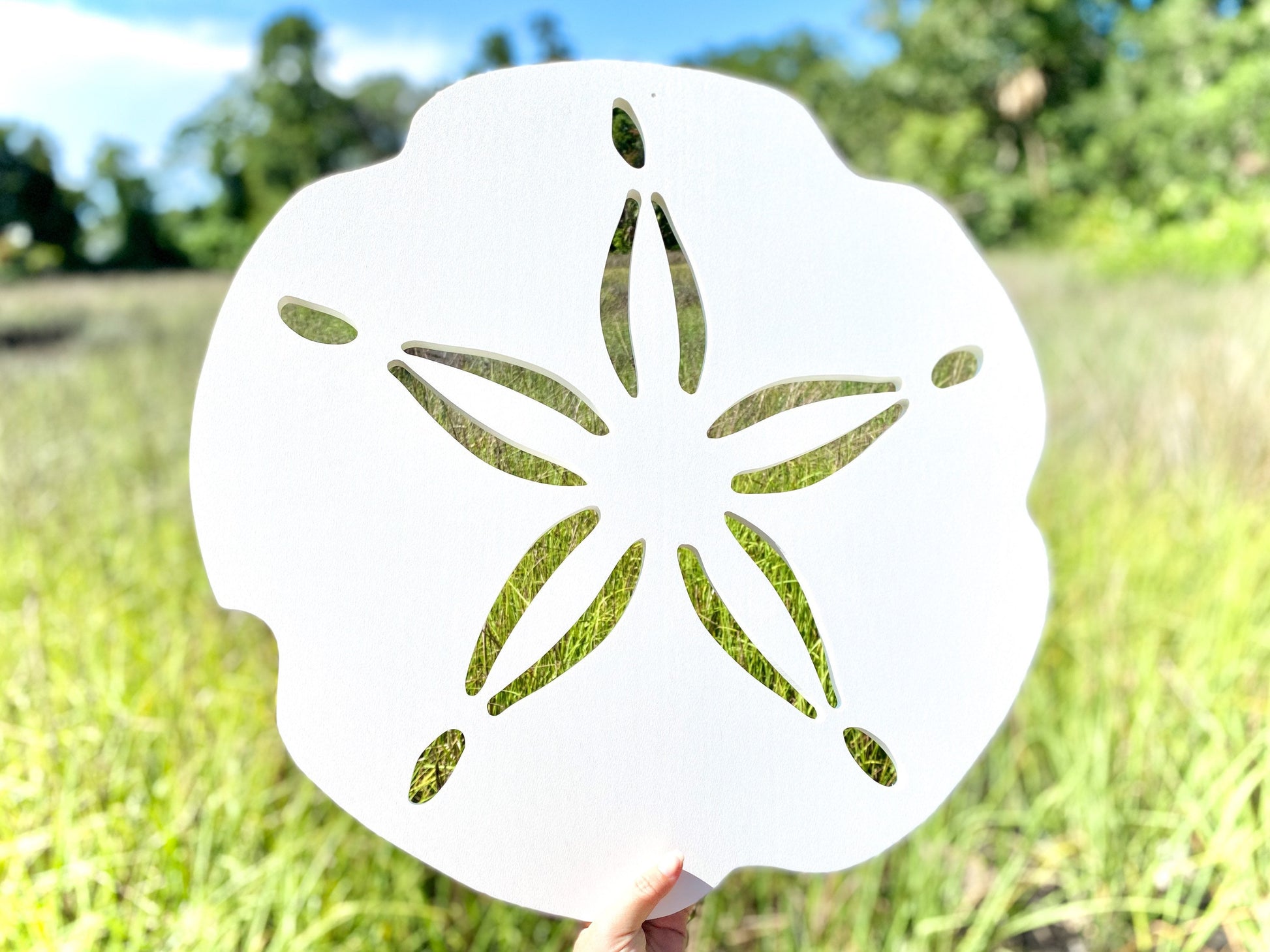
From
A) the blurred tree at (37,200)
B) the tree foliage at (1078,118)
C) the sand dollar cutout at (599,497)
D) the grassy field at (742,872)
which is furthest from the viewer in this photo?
the blurred tree at (37,200)

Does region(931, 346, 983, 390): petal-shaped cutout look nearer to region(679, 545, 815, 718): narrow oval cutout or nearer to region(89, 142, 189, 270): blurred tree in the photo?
region(679, 545, 815, 718): narrow oval cutout

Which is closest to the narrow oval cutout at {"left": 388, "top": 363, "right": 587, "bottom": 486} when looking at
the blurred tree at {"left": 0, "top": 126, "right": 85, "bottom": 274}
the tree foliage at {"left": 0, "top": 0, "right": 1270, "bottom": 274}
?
the tree foliage at {"left": 0, "top": 0, "right": 1270, "bottom": 274}

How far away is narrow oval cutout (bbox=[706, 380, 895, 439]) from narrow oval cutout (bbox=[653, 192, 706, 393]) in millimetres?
39

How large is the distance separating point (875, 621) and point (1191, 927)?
126 centimetres

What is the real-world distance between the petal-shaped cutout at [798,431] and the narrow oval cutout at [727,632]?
0.31 ft

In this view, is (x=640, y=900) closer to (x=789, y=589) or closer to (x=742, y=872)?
(x=789, y=589)

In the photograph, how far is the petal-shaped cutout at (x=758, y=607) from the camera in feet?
2.52

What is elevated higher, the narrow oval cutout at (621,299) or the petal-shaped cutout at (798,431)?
the narrow oval cutout at (621,299)

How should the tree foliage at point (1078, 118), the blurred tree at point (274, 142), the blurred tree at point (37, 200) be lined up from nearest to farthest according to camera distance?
the tree foliage at point (1078, 118) → the blurred tree at point (37, 200) → the blurred tree at point (274, 142)

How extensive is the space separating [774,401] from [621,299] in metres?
0.16

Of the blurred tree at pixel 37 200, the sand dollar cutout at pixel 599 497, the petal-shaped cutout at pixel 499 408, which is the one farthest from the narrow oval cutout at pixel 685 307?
the blurred tree at pixel 37 200

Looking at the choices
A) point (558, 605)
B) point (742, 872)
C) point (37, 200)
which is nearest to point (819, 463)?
→ point (558, 605)

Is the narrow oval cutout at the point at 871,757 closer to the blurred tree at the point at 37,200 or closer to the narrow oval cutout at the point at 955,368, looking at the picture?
the narrow oval cutout at the point at 955,368

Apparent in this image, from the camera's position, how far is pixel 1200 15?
8.59 metres
